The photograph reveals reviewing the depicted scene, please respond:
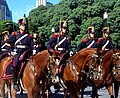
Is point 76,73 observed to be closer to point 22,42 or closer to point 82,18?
point 22,42

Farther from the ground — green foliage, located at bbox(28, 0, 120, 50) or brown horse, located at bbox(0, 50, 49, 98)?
Result: green foliage, located at bbox(28, 0, 120, 50)

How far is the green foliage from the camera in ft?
112

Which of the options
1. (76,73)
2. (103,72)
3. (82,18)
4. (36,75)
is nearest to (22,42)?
(36,75)

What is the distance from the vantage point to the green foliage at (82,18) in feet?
112

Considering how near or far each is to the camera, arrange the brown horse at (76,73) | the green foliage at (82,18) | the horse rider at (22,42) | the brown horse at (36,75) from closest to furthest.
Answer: the brown horse at (36,75), the brown horse at (76,73), the horse rider at (22,42), the green foliage at (82,18)

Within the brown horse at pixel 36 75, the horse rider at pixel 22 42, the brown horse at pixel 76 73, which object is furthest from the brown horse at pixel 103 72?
the horse rider at pixel 22 42

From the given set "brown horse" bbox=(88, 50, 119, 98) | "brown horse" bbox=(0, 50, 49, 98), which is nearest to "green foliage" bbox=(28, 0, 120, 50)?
"brown horse" bbox=(88, 50, 119, 98)

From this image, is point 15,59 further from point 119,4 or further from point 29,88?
point 119,4

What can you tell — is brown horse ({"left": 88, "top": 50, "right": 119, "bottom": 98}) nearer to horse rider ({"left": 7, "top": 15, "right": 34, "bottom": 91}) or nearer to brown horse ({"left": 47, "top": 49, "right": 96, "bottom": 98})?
brown horse ({"left": 47, "top": 49, "right": 96, "bottom": 98})

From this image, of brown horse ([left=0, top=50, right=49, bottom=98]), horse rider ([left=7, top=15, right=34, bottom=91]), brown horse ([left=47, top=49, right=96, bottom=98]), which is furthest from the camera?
horse rider ([left=7, top=15, right=34, bottom=91])

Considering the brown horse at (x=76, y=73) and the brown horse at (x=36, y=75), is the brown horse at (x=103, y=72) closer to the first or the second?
the brown horse at (x=76, y=73)

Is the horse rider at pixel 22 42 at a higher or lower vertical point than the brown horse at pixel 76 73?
higher

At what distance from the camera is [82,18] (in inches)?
1448

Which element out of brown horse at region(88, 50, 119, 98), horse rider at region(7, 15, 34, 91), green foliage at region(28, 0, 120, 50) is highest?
green foliage at region(28, 0, 120, 50)
